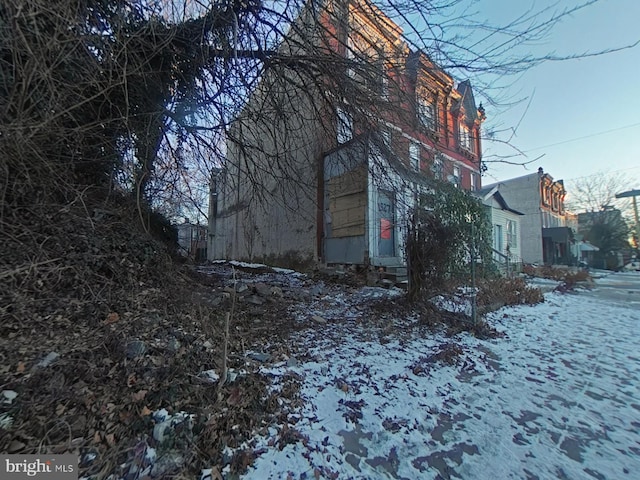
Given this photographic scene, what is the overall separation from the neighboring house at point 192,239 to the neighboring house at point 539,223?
22.4 metres

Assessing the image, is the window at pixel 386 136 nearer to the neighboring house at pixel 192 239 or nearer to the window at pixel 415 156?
the window at pixel 415 156

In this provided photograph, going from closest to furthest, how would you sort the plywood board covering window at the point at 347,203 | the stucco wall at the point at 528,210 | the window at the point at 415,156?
Result: 1. the window at the point at 415,156
2. the plywood board covering window at the point at 347,203
3. the stucco wall at the point at 528,210

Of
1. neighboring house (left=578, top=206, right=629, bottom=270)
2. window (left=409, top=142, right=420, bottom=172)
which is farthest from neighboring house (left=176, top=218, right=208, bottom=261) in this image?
neighboring house (left=578, top=206, right=629, bottom=270)

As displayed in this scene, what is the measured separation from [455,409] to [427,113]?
13.5 ft

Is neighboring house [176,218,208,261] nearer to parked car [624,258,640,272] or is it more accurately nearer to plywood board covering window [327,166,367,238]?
plywood board covering window [327,166,367,238]

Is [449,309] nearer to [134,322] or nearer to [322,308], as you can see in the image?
[322,308]

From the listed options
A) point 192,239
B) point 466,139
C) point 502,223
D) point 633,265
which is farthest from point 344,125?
point 633,265

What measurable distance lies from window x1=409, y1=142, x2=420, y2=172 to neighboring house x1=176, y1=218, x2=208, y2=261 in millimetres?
5769

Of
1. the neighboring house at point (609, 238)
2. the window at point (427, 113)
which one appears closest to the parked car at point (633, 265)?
the neighboring house at point (609, 238)

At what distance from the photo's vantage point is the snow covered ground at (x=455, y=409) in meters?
1.77

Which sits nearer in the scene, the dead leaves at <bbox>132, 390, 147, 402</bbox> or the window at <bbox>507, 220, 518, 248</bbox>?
the dead leaves at <bbox>132, 390, 147, 402</bbox>

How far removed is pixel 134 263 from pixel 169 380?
7.35ft

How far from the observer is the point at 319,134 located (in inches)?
237

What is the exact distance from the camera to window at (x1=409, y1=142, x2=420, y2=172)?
204 inches
